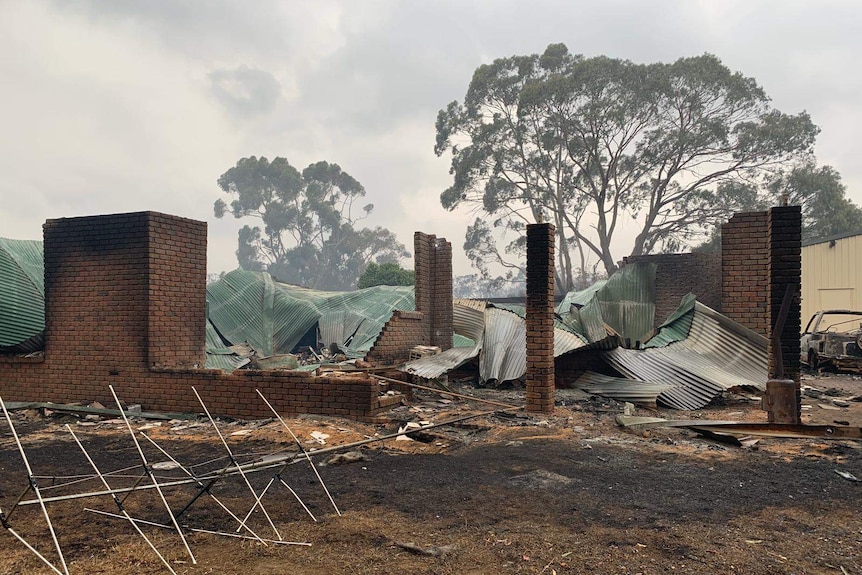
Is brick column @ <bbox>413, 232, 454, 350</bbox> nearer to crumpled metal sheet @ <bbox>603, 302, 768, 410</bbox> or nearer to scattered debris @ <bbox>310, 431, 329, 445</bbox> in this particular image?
crumpled metal sheet @ <bbox>603, 302, 768, 410</bbox>

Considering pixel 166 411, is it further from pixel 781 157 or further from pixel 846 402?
pixel 781 157

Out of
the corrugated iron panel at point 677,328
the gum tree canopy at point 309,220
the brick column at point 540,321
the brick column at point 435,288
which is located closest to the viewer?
the brick column at point 540,321

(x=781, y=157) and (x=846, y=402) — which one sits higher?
(x=781, y=157)

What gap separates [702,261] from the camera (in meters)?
13.7

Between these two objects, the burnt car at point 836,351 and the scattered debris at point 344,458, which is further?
the burnt car at point 836,351

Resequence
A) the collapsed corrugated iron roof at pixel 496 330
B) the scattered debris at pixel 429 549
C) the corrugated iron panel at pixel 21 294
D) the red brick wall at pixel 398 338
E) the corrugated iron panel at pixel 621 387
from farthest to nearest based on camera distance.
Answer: the red brick wall at pixel 398 338, the corrugated iron panel at pixel 21 294, the collapsed corrugated iron roof at pixel 496 330, the corrugated iron panel at pixel 621 387, the scattered debris at pixel 429 549

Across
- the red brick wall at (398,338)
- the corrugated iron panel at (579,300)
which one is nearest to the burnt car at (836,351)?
the corrugated iron panel at (579,300)

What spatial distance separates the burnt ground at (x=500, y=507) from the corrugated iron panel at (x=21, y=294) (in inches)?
132

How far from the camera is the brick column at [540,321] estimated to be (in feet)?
23.5

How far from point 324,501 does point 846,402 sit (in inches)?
319

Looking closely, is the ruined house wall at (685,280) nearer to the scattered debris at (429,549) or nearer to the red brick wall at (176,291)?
the red brick wall at (176,291)

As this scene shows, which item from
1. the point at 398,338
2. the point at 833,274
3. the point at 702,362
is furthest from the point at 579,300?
the point at 833,274

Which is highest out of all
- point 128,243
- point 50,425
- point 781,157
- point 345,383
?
point 781,157

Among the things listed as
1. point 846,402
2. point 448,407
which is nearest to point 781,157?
point 846,402
